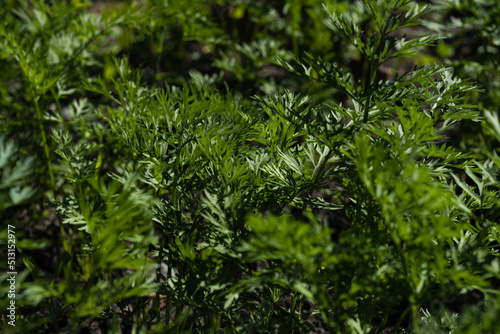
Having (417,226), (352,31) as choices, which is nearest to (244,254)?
(417,226)

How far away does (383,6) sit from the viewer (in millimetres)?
1075

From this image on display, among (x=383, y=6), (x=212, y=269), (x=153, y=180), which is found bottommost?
(x=212, y=269)

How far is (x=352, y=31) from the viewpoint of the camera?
1.05m

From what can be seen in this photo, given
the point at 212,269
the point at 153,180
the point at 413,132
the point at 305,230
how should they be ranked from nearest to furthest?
the point at 305,230 < the point at 413,132 < the point at 212,269 < the point at 153,180

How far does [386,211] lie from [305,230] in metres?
0.18

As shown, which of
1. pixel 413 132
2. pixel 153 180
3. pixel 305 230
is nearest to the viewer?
pixel 305 230

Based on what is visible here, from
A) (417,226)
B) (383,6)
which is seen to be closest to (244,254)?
(417,226)

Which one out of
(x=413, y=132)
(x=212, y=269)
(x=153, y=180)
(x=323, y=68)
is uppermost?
(x=323, y=68)

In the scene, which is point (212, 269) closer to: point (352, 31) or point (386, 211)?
point (386, 211)

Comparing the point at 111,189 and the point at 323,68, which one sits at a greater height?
the point at 323,68

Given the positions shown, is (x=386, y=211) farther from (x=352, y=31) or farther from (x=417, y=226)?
(x=352, y=31)

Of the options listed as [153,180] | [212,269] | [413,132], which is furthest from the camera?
[153,180]

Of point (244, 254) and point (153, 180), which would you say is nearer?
point (244, 254)

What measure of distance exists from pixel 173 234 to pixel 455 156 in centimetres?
74
